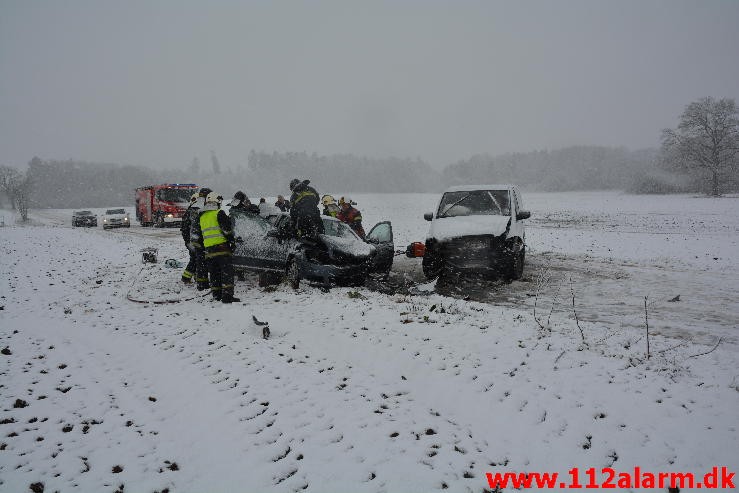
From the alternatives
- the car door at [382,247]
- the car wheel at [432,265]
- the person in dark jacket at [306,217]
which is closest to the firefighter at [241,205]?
the person in dark jacket at [306,217]

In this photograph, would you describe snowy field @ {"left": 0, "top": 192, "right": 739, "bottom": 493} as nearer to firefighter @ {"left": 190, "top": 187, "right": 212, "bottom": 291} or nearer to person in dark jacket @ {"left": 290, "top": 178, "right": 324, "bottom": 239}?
firefighter @ {"left": 190, "top": 187, "right": 212, "bottom": 291}

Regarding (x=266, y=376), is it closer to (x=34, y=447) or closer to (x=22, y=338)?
(x=34, y=447)

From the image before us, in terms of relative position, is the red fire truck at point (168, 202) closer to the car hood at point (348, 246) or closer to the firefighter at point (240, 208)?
the firefighter at point (240, 208)

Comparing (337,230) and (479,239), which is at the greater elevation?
(337,230)

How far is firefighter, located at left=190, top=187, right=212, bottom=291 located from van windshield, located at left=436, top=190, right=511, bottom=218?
→ 5371mm

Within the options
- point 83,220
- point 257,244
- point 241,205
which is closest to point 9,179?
point 83,220

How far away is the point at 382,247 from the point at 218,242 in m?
3.76

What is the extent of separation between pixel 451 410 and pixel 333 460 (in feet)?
4.23

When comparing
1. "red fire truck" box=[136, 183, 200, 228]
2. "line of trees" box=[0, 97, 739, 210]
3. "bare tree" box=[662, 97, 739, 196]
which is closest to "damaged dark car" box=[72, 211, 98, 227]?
"red fire truck" box=[136, 183, 200, 228]

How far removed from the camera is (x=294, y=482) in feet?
9.92

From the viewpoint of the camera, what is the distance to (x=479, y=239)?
28.2 feet

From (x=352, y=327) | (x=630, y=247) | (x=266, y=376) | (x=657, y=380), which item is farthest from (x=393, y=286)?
(x=630, y=247)

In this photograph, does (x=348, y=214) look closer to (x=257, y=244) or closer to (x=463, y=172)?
(x=257, y=244)

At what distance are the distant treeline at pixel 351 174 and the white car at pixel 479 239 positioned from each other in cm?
7584
